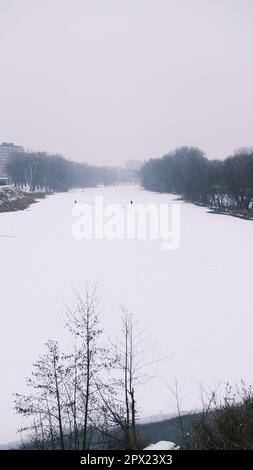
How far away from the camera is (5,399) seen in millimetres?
10719

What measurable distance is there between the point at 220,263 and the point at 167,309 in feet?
32.3

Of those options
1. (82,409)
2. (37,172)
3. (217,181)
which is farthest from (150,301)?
(37,172)

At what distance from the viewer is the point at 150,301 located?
60.3ft

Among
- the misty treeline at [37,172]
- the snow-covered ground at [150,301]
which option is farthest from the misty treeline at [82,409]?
the misty treeline at [37,172]

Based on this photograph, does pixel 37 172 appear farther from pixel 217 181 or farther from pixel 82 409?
pixel 82 409

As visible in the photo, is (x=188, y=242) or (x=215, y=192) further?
(x=215, y=192)

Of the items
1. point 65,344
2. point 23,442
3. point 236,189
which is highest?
point 236,189

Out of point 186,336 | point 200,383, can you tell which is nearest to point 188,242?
point 186,336

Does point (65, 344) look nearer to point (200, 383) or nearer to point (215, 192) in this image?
point (200, 383)

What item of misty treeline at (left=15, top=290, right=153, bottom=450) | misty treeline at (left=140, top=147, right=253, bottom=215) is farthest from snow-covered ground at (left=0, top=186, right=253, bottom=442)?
misty treeline at (left=140, top=147, right=253, bottom=215)

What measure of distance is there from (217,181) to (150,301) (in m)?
58.0

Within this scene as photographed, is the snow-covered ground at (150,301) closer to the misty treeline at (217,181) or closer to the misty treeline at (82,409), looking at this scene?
the misty treeline at (82,409)

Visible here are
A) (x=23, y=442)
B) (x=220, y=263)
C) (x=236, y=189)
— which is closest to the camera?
(x=23, y=442)

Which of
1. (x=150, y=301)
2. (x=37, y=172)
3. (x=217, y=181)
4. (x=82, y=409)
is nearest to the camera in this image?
(x=82, y=409)
